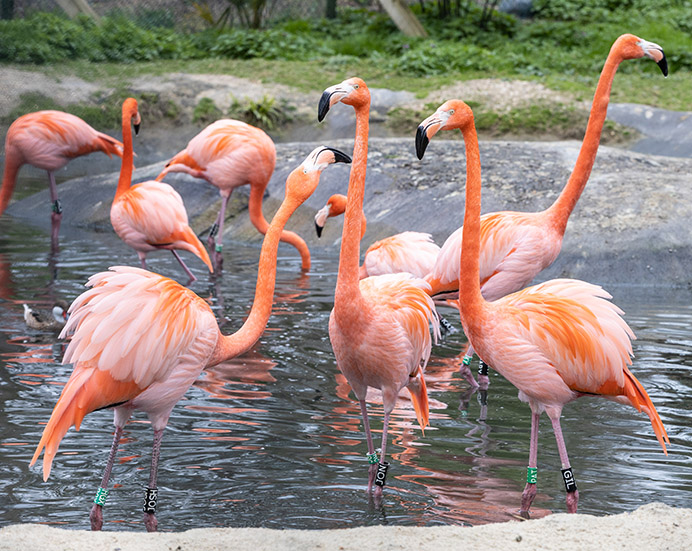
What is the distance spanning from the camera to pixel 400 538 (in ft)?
8.64

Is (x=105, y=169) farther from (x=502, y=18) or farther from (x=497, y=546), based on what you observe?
(x=497, y=546)

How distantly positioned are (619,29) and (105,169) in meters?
9.14

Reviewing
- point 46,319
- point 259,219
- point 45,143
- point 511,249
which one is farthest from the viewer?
point 45,143

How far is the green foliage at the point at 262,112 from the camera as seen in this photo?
11448mm

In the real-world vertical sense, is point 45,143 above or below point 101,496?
above

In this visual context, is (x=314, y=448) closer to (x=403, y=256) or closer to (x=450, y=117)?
(x=450, y=117)

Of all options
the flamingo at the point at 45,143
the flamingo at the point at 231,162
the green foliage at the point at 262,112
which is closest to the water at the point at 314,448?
the flamingo at the point at 231,162

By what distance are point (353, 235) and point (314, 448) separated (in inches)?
44.2

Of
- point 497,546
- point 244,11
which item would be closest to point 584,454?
point 497,546

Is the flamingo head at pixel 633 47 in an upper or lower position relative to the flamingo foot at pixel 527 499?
upper

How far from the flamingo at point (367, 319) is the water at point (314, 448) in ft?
1.04

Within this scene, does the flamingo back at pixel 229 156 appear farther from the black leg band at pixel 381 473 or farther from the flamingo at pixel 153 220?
the black leg band at pixel 381 473

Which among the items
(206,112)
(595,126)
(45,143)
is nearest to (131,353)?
(595,126)

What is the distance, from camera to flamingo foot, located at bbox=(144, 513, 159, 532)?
317 cm
